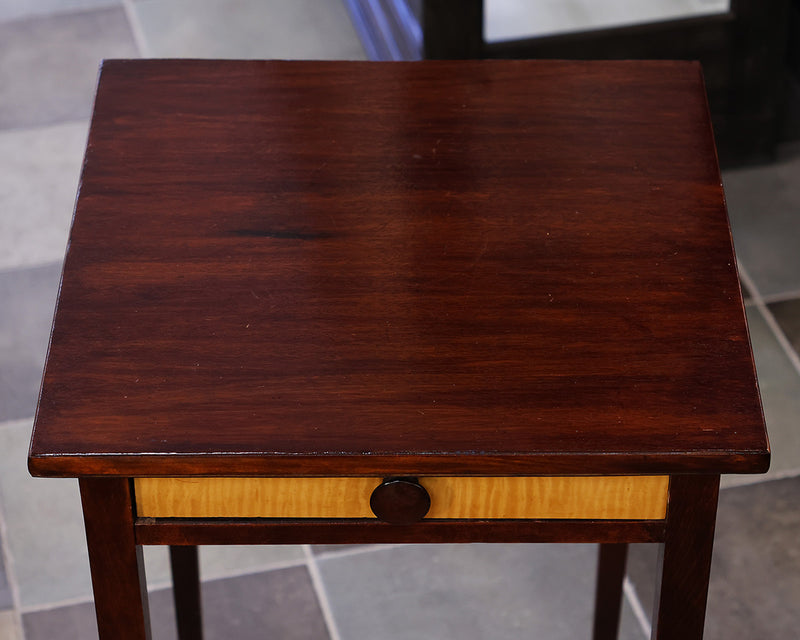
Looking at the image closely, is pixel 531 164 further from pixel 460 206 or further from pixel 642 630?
pixel 642 630

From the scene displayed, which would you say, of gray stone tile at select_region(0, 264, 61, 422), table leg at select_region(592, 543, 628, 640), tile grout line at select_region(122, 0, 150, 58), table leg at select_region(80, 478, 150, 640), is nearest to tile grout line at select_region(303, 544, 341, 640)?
table leg at select_region(592, 543, 628, 640)

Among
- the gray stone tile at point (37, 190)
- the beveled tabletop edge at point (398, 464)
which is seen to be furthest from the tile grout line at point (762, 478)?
the gray stone tile at point (37, 190)

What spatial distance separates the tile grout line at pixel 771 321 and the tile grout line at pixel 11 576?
44.4 inches

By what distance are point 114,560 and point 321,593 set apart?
0.78 meters

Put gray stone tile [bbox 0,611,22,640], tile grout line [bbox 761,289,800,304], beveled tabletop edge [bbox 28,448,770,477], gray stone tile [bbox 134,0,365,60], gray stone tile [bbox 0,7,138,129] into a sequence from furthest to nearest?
gray stone tile [bbox 134,0,365,60], gray stone tile [bbox 0,7,138,129], tile grout line [bbox 761,289,800,304], gray stone tile [bbox 0,611,22,640], beveled tabletop edge [bbox 28,448,770,477]

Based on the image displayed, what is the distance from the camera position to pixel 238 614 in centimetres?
164

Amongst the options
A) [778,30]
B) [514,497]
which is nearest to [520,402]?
[514,497]

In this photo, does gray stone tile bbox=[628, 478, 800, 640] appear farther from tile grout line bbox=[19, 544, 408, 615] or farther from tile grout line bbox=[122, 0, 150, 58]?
tile grout line bbox=[122, 0, 150, 58]

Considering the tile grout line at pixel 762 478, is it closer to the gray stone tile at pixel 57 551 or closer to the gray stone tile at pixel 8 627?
the gray stone tile at pixel 57 551

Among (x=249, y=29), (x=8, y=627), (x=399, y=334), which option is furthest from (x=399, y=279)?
(x=249, y=29)

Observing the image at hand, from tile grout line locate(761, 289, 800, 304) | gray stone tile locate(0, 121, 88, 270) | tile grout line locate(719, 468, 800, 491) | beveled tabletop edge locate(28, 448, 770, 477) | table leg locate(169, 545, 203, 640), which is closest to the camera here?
beveled tabletop edge locate(28, 448, 770, 477)

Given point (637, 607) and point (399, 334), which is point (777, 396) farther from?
point (399, 334)

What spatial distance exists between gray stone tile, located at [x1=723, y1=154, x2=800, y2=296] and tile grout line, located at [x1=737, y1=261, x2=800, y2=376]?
11mm

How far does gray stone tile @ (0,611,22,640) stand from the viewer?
5.28ft
